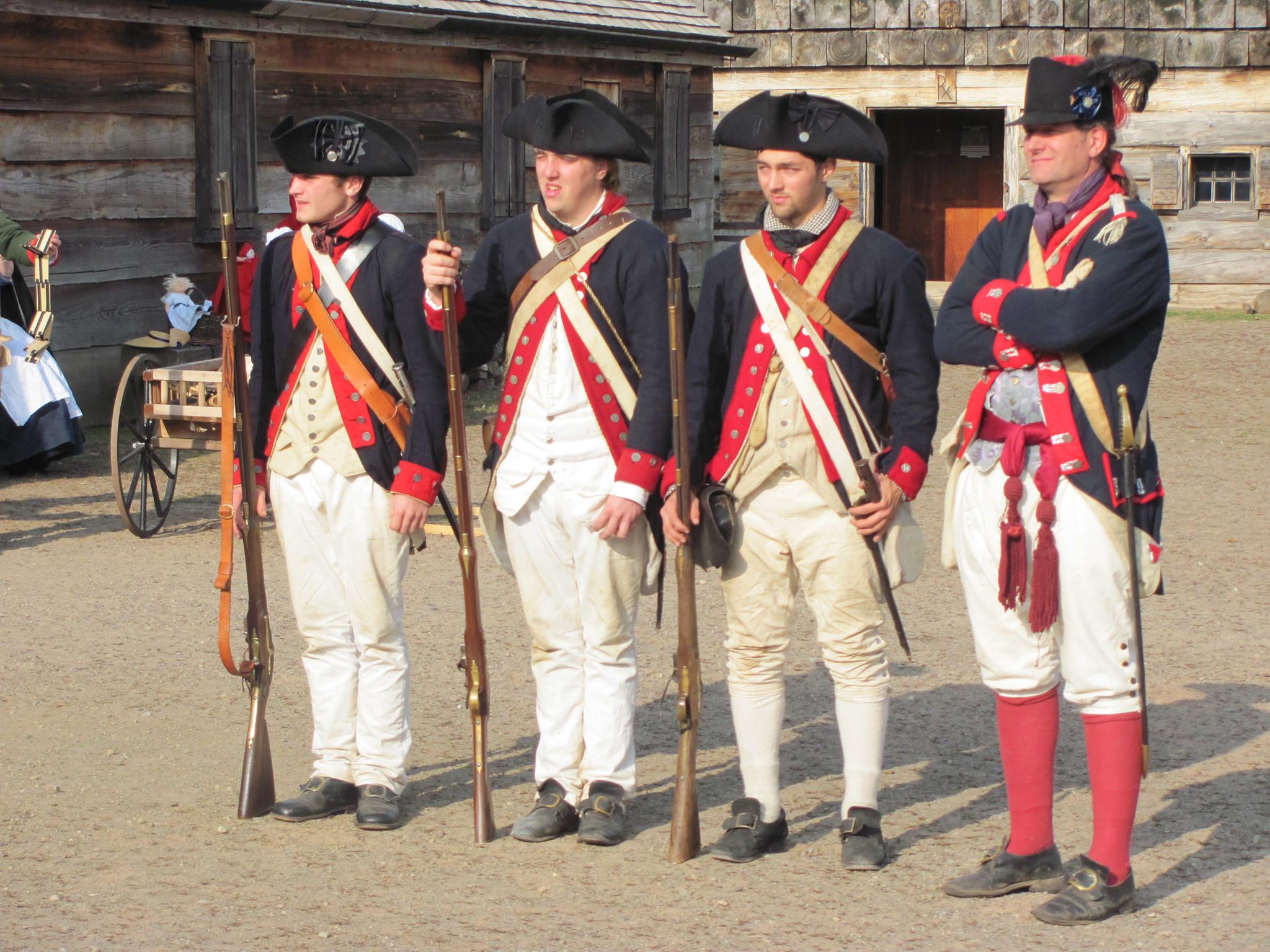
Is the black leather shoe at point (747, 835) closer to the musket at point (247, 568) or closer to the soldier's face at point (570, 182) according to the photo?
the musket at point (247, 568)

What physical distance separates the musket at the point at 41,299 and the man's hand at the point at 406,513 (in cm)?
482

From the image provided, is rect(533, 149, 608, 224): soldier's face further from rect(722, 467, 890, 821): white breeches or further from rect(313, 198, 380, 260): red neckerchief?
rect(722, 467, 890, 821): white breeches

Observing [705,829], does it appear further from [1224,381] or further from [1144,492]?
[1224,381]

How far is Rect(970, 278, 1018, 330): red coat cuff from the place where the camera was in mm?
3908

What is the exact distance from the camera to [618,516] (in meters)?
4.39

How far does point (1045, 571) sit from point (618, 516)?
1.12 m

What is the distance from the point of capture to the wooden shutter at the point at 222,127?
12.2 meters

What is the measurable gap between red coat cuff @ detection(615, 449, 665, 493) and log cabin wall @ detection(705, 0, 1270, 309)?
15.5 m

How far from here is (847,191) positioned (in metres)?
20.2

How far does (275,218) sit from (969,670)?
8343 millimetres

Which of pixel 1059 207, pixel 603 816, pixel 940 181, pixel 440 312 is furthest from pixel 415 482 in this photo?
pixel 940 181

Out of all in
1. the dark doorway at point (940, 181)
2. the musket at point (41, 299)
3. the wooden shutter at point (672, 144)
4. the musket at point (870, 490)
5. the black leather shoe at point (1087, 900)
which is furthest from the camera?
the dark doorway at point (940, 181)

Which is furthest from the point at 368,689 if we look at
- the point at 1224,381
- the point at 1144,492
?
the point at 1224,381

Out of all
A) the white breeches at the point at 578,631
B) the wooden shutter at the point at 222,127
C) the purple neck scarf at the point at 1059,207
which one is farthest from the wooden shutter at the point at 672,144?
the purple neck scarf at the point at 1059,207
